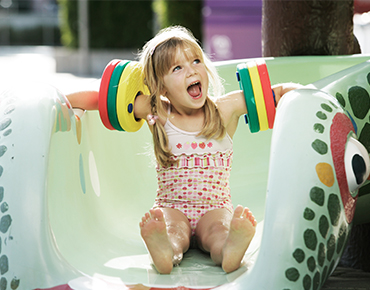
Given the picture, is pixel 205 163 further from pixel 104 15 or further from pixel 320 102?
pixel 104 15

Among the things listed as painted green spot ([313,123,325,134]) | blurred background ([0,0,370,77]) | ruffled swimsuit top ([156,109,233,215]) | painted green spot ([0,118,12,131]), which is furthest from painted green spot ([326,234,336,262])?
blurred background ([0,0,370,77])

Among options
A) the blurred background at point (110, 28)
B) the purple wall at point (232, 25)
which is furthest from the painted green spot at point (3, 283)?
the purple wall at point (232, 25)

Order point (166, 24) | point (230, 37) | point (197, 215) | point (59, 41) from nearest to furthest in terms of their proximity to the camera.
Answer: point (197, 215)
point (230, 37)
point (166, 24)
point (59, 41)

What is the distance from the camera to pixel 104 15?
10.3 m

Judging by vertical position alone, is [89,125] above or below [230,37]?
below

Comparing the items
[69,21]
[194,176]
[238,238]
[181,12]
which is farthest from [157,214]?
[69,21]

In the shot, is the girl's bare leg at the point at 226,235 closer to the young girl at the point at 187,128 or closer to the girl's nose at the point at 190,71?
the young girl at the point at 187,128

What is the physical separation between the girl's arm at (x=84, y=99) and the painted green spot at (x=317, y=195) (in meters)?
0.84

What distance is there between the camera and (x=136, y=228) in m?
1.77

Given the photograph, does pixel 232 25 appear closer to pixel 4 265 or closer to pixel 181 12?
pixel 181 12

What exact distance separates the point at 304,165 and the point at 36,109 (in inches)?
27.9

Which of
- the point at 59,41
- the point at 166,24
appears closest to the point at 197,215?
the point at 166,24

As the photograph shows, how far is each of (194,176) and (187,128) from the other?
0.16 metres

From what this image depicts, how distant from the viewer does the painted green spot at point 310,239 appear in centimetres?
111
